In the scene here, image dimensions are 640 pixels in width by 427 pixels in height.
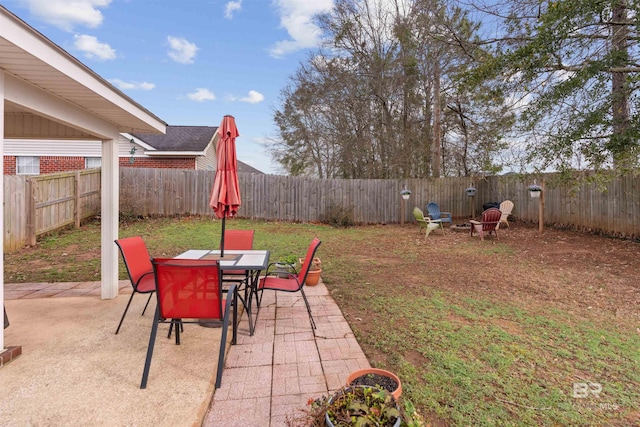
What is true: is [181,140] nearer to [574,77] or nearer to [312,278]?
[312,278]

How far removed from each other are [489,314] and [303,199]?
9.14 m

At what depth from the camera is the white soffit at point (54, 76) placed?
194 cm

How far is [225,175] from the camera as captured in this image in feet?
10.8

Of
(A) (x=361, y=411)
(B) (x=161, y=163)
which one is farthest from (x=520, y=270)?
(B) (x=161, y=163)

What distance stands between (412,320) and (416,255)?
3723 millimetres

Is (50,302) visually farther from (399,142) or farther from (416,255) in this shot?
(399,142)

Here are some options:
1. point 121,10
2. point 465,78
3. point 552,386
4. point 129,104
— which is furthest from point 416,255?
point 121,10

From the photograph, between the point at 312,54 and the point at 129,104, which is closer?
the point at 129,104

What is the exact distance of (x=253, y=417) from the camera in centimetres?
181

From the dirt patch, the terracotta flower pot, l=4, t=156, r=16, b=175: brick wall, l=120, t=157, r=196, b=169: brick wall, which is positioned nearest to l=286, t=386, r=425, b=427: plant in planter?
the dirt patch

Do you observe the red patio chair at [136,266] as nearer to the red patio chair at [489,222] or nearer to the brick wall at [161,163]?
the red patio chair at [489,222]

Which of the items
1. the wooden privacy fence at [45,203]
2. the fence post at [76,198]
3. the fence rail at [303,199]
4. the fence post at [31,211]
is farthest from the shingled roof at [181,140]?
the fence post at [31,211]

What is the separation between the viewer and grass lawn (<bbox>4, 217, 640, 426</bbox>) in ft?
6.66

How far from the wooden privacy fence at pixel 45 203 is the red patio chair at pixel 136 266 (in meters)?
5.55
